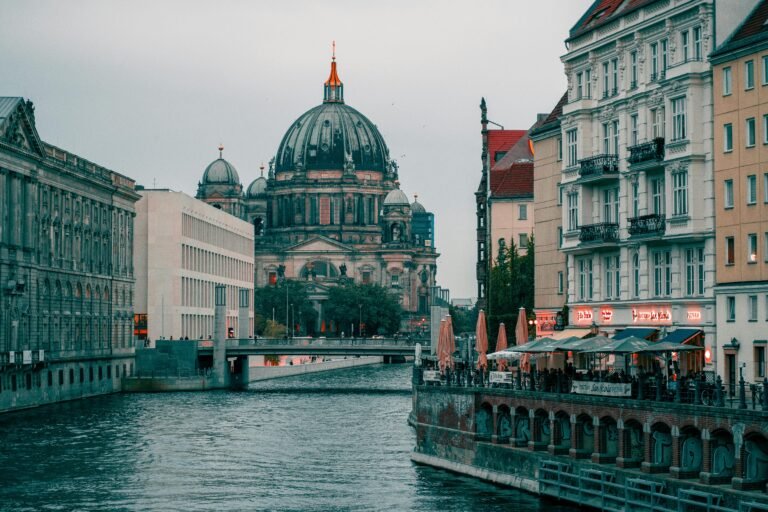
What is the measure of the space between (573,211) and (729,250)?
1432cm

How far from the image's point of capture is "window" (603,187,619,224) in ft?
232

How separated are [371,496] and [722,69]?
20432 millimetres

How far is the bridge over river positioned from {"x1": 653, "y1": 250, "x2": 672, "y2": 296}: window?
8106 cm

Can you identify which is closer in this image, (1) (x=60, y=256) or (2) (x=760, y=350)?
(2) (x=760, y=350)

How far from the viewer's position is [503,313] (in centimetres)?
10225

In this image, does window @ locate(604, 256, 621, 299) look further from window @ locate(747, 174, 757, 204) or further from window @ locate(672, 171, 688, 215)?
window @ locate(747, 174, 757, 204)

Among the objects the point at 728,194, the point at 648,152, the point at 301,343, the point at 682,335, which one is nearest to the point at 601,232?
the point at 648,152

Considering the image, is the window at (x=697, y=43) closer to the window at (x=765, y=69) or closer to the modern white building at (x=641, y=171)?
the modern white building at (x=641, y=171)

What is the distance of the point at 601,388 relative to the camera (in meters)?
54.5

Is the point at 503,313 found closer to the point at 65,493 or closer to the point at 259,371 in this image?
the point at 65,493

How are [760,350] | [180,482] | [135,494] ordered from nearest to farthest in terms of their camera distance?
[760,350] < [135,494] < [180,482]

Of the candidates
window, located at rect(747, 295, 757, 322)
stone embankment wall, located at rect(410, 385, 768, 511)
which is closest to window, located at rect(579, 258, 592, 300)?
stone embankment wall, located at rect(410, 385, 768, 511)

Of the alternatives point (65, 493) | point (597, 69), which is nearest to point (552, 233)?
point (597, 69)

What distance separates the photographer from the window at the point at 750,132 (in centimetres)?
5822
